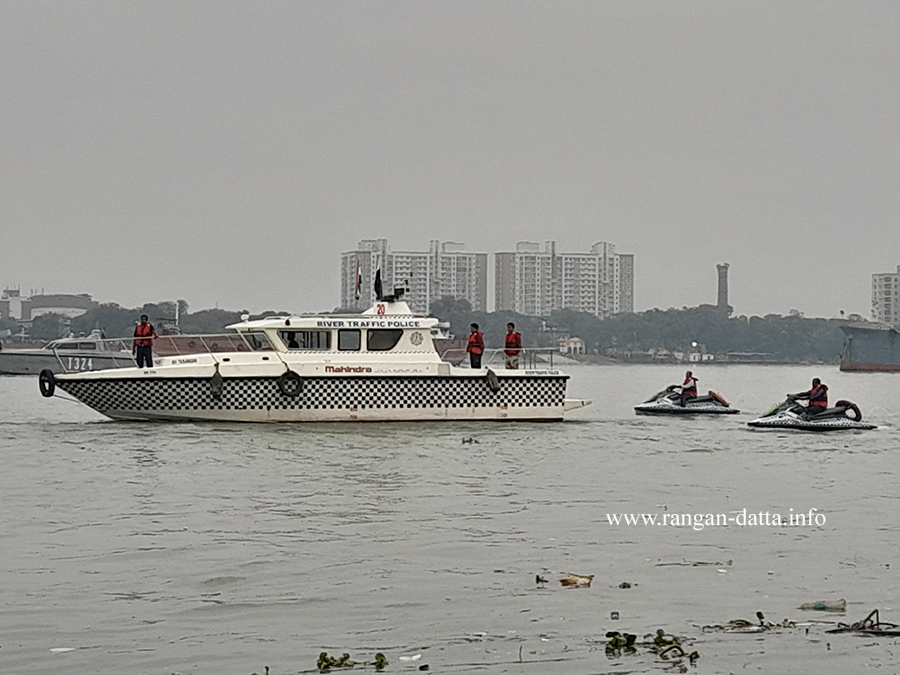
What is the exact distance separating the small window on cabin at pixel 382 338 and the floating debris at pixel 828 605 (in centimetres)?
1795

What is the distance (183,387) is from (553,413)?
7611 millimetres

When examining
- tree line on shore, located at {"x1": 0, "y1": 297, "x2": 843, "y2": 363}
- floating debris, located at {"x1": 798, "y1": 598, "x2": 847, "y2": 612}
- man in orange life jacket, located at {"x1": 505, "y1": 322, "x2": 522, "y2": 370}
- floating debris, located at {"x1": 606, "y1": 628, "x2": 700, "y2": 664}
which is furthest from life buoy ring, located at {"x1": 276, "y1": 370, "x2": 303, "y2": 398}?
tree line on shore, located at {"x1": 0, "y1": 297, "x2": 843, "y2": 363}

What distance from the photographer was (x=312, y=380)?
1096 inches

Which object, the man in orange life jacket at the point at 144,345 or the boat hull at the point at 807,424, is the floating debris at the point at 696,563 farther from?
the boat hull at the point at 807,424

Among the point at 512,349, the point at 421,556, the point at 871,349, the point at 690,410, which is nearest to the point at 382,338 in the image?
the point at 512,349

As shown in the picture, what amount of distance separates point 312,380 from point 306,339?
3.03 ft

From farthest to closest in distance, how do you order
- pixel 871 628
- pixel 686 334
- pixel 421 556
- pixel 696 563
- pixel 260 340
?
1. pixel 686 334
2. pixel 260 340
3. pixel 421 556
4. pixel 696 563
5. pixel 871 628

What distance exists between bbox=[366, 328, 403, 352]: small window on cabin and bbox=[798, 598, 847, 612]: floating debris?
707 inches

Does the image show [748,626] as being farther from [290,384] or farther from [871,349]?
[871,349]

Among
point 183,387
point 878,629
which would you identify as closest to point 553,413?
point 183,387

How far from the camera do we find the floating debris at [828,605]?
35.5 feet

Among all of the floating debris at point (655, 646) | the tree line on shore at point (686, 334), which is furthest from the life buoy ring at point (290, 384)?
the tree line on shore at point (686, 334)

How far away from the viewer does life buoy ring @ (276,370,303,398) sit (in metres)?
27.7

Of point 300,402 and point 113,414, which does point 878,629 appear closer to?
point 300,402
